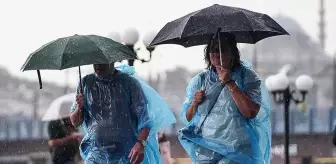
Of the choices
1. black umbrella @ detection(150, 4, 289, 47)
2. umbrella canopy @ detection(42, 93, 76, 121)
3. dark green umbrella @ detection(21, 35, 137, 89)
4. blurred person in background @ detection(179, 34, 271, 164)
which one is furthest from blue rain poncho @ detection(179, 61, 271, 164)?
umbrella canopy @ detection(42, 93, 76, 121)

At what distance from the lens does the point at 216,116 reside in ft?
12.6

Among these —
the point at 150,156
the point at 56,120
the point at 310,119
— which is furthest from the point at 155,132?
the point at 310,119

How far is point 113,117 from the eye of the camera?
4.08 meters

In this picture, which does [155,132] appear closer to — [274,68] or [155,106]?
[155,106]

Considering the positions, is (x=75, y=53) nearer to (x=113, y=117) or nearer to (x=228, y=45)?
(x=113, y=117)

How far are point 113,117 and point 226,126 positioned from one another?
675 millimetres

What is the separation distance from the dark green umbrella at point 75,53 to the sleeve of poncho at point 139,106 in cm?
19

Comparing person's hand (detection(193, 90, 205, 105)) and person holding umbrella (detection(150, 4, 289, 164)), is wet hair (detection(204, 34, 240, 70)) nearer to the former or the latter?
person holding umbrella (detection(150, 4, 289, 164))

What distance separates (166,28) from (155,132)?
0.64m

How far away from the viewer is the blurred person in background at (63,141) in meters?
6.64

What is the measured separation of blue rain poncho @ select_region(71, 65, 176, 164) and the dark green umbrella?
157 mm

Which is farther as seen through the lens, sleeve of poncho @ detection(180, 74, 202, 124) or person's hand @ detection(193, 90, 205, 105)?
sleeve of poncho @ detection(180, 74, 202, 124)

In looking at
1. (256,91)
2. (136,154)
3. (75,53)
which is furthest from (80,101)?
(256,91)

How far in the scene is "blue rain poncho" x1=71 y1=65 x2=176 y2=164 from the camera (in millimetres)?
4082
